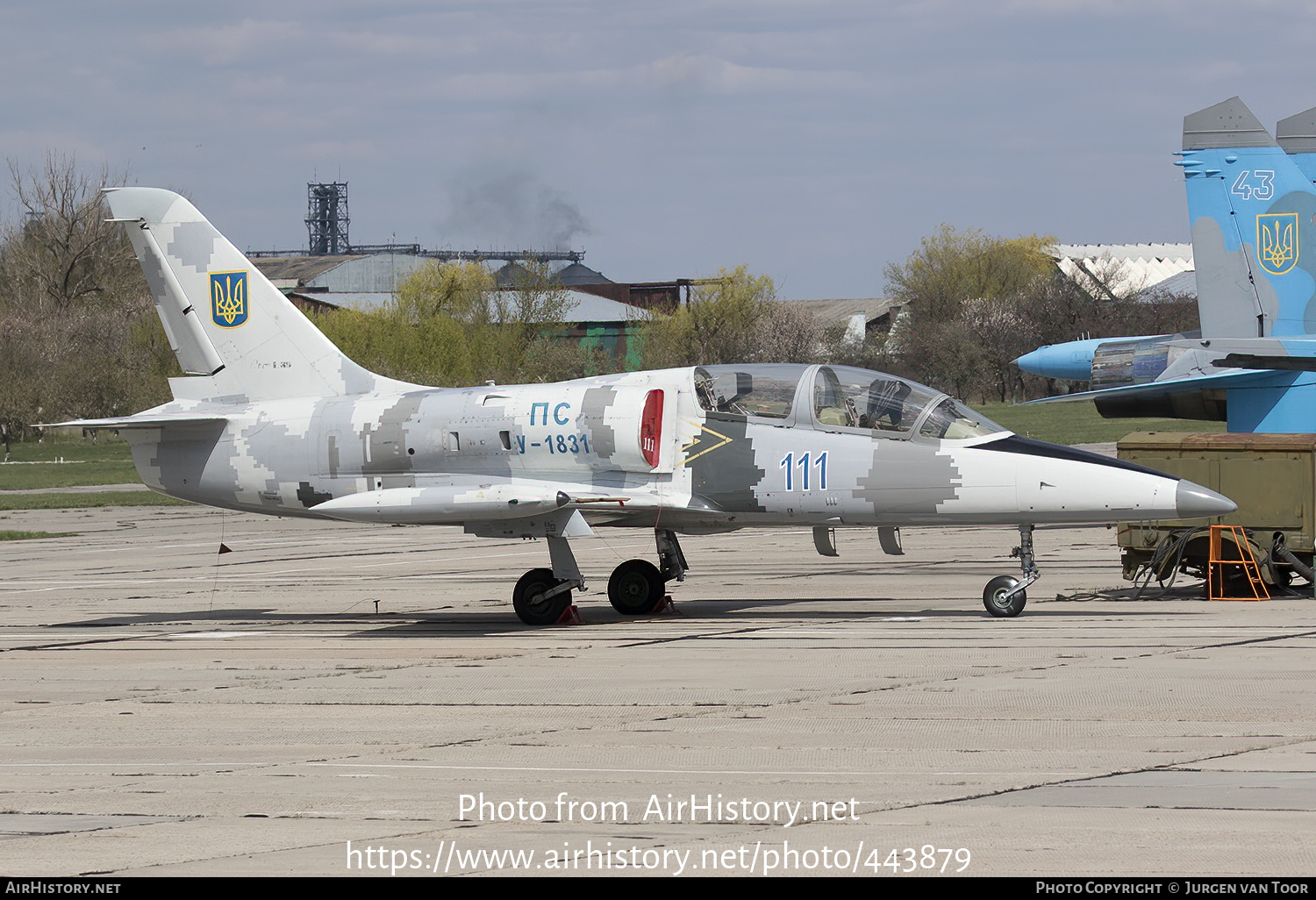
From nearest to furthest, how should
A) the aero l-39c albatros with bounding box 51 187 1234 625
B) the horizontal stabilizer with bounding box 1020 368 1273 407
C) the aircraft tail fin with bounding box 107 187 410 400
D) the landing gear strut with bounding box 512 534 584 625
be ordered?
the aero l-39c albatros with bounding box 51 187 1234 625, the landing gear strut with bounding box 512 534 584 625, the aircraft tail fin with bounding box 107 187 410 400, the horizontal stabilizer with bounding box 1020 368 1273 407

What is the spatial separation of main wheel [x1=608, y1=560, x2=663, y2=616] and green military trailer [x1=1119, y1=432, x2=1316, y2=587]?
5.67 m

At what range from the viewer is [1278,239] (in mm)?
23250

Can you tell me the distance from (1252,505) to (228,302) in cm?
1243

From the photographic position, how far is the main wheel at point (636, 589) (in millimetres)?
17969

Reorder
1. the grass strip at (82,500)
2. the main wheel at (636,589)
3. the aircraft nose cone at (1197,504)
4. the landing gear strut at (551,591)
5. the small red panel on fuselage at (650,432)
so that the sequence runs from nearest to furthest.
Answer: the aircraft nose cone at (1197,504) < the small red panel on fuselage at (650,432) < the landing gear strut at (551,591) < the main wheel at (636,589) < the grass strip at (82,500)

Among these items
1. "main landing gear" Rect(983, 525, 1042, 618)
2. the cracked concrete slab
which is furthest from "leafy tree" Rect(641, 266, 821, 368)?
"main landing gear" Rect(983, 525, 1042, 618)

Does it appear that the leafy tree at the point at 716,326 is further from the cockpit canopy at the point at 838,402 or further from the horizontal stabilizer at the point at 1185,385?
the cockpit canopy at the point at 838,402

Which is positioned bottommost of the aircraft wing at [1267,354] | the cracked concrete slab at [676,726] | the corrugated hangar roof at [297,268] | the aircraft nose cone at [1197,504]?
the cracked concrete slab at [676,726]

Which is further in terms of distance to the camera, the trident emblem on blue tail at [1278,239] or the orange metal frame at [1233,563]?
the trident emblem on blue tail at [1278,239]

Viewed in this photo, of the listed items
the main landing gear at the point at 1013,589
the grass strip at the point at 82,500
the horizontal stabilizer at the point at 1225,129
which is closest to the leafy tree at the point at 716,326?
the grass strip at the point at 82,500

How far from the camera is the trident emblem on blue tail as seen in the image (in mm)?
23219

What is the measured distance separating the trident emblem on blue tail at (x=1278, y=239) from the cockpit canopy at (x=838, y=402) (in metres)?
9.08

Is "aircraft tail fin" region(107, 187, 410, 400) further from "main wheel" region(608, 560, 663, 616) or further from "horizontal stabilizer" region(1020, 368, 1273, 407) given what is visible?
"horizontal stabilizer" region(1020, 368, 1273, 407)

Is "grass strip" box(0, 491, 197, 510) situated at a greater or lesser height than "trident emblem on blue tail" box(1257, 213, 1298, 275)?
lesser
